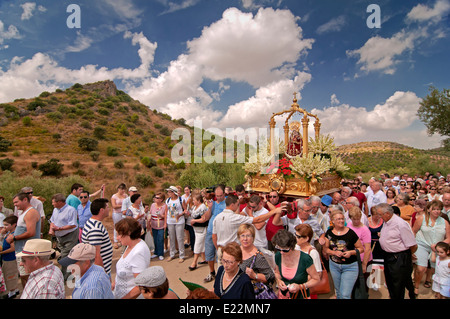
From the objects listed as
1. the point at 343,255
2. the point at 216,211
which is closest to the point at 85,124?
the point at 216,211

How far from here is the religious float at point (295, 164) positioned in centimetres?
777

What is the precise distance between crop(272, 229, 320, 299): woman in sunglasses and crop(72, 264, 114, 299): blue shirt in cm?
193

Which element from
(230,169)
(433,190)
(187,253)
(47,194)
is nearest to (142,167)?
(230,169)

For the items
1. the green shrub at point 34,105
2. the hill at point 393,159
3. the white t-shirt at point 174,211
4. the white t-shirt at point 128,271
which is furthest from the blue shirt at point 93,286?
the green shrub at point 34,105

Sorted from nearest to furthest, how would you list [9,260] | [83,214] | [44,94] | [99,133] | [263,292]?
[263,292]
[9,260]
[83,214]
[99,133]
[44,94]

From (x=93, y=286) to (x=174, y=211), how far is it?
389cm

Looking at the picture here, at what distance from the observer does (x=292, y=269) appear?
290 centimetres

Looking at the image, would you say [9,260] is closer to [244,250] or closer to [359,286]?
[244,250]

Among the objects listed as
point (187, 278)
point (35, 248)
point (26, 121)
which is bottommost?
point (187, 278)

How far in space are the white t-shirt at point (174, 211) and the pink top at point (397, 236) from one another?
4.52 metres

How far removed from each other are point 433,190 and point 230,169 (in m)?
13.3

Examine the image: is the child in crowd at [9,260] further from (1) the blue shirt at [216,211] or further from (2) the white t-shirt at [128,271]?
(1) the blue shirt at [216,211]

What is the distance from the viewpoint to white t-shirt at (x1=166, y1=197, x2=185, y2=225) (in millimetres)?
6133
